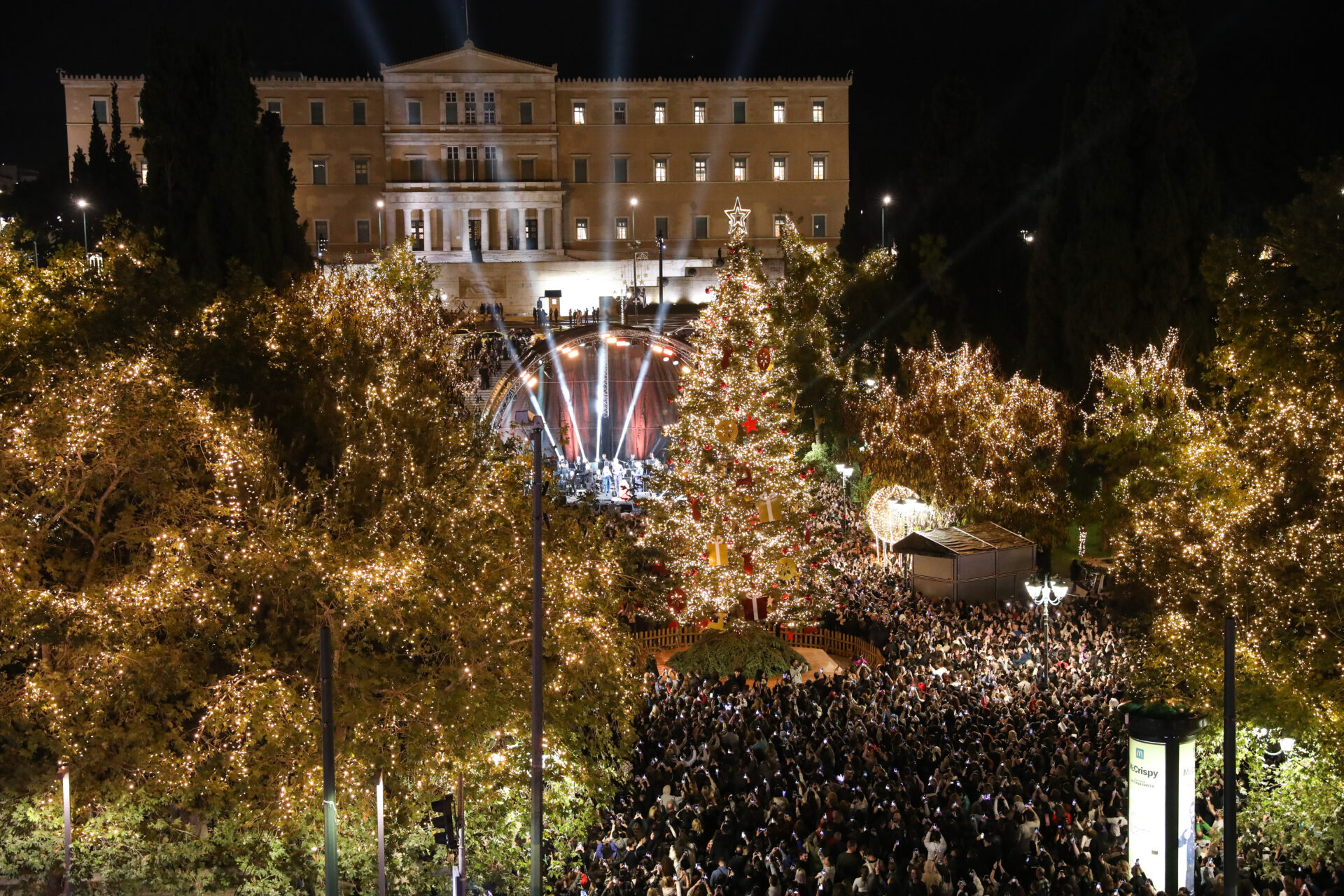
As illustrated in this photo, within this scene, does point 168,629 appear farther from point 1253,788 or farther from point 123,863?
point 1253,788

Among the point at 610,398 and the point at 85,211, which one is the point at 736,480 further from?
the point at 85,211

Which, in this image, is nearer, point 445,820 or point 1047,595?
point 445,820

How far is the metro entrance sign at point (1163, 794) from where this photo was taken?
1046 centimetres

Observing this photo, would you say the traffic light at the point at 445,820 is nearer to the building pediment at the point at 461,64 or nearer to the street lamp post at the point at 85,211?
the street lamp post at the point at 85,211

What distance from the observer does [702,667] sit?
18547mm

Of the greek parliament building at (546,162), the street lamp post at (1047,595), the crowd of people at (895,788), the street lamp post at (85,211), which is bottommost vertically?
the crowd of people at (895,788)

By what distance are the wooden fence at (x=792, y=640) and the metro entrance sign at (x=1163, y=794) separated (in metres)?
8.70

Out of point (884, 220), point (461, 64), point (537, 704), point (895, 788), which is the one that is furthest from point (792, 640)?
point (461, 64)

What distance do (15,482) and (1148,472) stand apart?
60.7 feet

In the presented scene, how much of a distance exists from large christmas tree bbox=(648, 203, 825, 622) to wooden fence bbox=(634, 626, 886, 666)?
58 centimetres

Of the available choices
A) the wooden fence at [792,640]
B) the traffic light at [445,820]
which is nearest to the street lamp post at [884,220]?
the wooden fence at [792,640]

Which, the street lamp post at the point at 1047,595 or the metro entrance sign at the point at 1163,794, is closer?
the metro entrance sign at the point at 1163,794

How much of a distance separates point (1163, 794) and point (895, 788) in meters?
2.54

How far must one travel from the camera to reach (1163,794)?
34.7 ft
